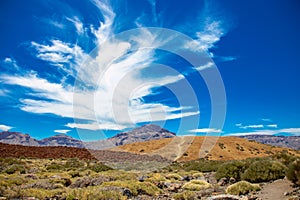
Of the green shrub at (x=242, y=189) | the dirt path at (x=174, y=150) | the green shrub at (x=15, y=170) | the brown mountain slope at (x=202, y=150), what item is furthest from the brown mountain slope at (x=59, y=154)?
the green shrub at (x=242, y=189)

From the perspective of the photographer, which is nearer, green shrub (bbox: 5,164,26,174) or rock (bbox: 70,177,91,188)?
rock (bbox: 70,177,91,188)

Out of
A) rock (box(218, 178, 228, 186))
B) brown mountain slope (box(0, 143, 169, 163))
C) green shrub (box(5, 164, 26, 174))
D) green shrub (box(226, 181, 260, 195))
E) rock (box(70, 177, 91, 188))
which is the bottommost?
green shrub (box(226, 181, 260, 195))

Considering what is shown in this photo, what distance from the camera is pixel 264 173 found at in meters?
14.6

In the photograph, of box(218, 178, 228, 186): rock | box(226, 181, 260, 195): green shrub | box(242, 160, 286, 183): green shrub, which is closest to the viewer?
box(226, 181, 260, 195): green shrub

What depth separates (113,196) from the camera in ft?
32.7

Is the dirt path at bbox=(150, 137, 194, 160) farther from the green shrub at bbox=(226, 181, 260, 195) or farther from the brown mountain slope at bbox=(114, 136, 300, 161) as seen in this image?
the green shrub at bbox=(226, 181, 260, 195)

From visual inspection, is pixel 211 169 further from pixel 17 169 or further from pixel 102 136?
pixel 17 169

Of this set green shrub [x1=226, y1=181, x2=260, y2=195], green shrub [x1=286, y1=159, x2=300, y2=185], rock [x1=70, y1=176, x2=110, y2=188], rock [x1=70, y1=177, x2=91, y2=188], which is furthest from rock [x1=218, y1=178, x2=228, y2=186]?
rock [x1=70, y1=177, x2=91, y2=188]

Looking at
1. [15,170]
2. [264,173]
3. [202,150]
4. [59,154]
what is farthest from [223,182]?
[202,150]

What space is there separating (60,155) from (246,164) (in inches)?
1390

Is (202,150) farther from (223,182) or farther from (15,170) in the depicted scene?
(223,182)

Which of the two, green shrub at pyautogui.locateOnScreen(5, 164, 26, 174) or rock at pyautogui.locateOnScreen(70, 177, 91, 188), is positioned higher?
green shrub at pyautogui.locateOnScreen(5, 164, 26, 174)

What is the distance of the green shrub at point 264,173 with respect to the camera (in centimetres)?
1447

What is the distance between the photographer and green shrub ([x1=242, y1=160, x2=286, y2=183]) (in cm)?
1447
